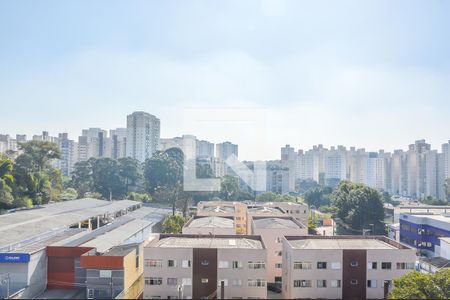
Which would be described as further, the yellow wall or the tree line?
the tree line

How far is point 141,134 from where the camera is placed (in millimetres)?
42438

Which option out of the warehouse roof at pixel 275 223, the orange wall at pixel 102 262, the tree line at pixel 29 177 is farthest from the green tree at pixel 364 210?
the tree line at pixel 29 177

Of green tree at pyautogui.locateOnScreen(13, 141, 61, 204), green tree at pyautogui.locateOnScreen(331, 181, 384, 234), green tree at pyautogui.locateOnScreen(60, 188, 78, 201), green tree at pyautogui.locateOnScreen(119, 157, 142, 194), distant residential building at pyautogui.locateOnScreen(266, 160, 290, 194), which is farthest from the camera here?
distant residential building at pyautogui.locateOnScreen(266, 160, 290, 194)

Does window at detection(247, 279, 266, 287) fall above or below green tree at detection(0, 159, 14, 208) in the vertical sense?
below

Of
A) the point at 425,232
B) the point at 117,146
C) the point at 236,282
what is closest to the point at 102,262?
the point at 236,282

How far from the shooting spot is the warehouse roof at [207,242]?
33.1 ft

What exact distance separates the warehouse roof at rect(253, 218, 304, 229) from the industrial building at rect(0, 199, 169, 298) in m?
4.13

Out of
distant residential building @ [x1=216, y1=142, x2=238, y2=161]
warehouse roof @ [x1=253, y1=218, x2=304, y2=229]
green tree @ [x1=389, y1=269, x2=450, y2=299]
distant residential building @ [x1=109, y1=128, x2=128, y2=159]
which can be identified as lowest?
green tree @ [x1=389, y1=269, x2=450, y2=299]

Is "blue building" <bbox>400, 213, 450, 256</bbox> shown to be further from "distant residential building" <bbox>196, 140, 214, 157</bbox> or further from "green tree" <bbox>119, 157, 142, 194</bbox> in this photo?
"green tree" <bbox>119, 157, 142, 194</bbox>

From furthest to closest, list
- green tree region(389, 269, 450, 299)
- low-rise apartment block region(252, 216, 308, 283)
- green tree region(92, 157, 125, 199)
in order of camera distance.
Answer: green tree region(92, 157, 125, 199), low-rise apartment block region(252, 216, 308, 283), green tree region(389, 269, 450, 299)

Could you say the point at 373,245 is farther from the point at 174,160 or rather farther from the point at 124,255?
the point at 174,160

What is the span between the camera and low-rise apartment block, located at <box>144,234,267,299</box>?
906 centimetres

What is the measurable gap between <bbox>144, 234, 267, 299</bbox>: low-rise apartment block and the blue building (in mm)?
11329

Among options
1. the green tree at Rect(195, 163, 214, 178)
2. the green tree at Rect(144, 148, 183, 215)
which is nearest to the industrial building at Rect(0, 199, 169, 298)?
the green tree at Rect(195, 163, 214, 178)
